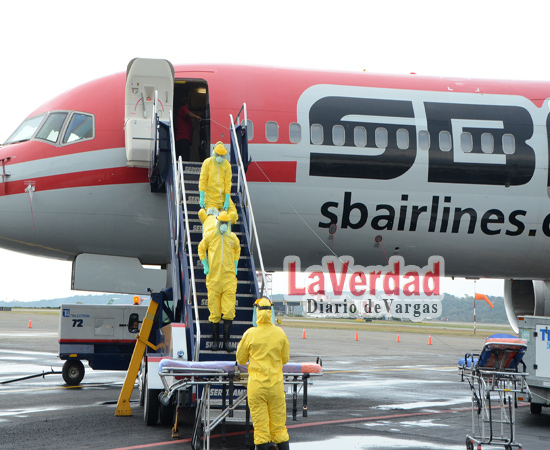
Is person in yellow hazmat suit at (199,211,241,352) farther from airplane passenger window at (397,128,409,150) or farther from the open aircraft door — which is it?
airplane passenger window at (397,128,409,150)

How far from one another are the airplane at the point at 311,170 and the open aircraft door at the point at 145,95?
0.04 m

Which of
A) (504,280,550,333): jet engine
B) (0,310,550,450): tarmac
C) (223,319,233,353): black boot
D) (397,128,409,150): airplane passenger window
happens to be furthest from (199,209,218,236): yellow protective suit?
(504,280,550,333): jet engine

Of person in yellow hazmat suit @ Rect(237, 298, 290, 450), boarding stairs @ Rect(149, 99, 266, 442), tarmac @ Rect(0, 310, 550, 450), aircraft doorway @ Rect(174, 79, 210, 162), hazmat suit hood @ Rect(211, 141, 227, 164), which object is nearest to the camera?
person in yellow hazmat suit @ Rect(237, 298, 290, 450)

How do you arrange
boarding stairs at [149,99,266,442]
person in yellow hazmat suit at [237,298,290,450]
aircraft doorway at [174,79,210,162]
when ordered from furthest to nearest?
aircraft doorway at [174,79,210,162]
boarding stairs at [149,99,266,442]
person in yellow hazmat suit at [237,298,290,450]

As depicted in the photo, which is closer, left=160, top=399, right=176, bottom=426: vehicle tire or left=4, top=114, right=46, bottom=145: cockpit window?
left=160, top=399, right=176, bottom=426: vehicle tire

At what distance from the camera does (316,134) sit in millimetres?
15531

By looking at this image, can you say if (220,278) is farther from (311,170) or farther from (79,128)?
(79,128)

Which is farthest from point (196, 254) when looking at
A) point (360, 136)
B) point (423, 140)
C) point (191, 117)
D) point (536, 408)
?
point (536, 408)

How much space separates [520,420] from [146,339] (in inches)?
287

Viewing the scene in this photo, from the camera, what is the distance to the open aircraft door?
1485 cm

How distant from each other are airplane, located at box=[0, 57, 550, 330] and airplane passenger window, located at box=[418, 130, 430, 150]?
2 centimetres

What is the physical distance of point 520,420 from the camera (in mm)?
14016

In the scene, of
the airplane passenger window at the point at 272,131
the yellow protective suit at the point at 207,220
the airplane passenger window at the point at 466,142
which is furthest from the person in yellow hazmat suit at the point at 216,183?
the airplane passenger window at the point at 466,142

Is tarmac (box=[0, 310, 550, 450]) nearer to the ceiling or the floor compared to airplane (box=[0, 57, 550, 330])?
nearer to the floor
